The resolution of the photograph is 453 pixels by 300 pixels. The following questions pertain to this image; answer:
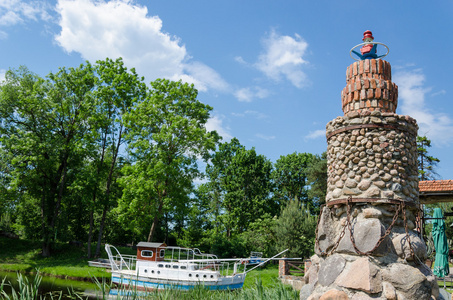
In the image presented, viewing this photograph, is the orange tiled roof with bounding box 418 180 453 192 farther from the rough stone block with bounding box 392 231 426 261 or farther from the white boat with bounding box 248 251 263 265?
the white boat with bounding box 248 251 263 265

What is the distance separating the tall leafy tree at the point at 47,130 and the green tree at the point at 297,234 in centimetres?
1560

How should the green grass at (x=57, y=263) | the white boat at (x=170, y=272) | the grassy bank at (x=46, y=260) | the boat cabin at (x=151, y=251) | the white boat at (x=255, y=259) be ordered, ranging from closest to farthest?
the white boat at (x=170, y=272), the white boat at (x=255, y=259), the boat cabin at (x=151, y=251), the green grass at (x=57, y=263), the grassy bank at (x=46, y=260)

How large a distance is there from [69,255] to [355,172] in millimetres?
26554

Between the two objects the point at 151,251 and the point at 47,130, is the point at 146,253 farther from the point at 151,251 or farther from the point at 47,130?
the point at 47,130

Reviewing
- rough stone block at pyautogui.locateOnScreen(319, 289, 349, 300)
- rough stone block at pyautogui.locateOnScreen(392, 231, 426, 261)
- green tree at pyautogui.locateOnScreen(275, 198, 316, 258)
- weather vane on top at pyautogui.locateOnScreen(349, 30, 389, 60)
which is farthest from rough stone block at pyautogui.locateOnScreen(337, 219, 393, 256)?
green tree at pyautogui.locateOnScreen(275, 198, 316, 258)

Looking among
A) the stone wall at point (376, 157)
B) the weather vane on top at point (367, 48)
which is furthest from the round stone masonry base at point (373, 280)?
the weather vane on top at point (367, 48)

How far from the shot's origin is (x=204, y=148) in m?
24.4

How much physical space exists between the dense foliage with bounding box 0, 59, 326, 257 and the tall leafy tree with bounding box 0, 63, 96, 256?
81mm

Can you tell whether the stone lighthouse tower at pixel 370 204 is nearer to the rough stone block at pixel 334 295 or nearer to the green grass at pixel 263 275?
the rough stone block at pixel 334 295

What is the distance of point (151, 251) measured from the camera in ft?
65.1

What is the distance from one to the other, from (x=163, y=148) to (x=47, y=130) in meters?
10.8

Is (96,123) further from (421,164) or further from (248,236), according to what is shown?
(421,164)

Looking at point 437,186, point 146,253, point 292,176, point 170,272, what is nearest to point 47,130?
point 146,253

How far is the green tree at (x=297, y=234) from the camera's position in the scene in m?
22.6
